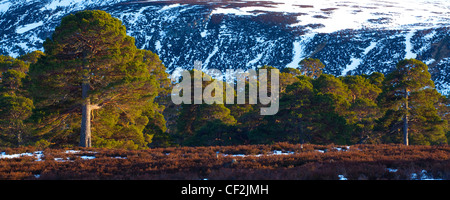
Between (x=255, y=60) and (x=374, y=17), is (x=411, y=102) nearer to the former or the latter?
(x=255, y=60)

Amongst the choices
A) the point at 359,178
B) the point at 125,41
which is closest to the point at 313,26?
the point at 125,41

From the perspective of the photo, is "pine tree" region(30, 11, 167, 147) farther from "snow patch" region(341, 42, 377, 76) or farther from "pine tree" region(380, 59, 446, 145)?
"snow patch" region(341, 42, 377, 76)

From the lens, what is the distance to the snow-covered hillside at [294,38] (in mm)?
123562

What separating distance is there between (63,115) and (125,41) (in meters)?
6.00

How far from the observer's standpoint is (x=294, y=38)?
523 ft

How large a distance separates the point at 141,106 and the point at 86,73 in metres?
4.04

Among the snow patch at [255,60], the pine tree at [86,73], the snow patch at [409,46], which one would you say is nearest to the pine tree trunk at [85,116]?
the pine tree at [86,73]

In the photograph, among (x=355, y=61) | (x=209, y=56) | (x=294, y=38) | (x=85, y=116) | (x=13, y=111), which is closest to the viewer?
(x=85, y=116)

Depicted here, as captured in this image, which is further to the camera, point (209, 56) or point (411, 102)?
point (209, 56)

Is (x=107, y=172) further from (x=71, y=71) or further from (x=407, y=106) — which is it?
(x=407, y=106)

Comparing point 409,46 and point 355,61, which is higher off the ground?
point 409,46

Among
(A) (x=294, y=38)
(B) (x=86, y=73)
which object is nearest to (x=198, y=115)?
(B) (x=86, y=73)

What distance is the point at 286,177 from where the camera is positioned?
647cm

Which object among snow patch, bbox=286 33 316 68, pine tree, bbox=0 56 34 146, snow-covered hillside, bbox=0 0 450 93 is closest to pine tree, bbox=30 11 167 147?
pine tree, bbox=0 56 34 146
